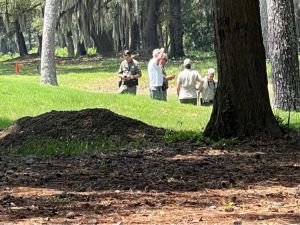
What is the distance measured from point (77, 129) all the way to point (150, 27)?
108 feet

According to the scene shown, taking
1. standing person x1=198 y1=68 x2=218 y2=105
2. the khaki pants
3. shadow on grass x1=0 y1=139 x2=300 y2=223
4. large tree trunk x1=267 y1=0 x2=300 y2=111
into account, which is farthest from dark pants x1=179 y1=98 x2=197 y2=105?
shadow on grass x1=0 y1=139 x2=300 y2=223

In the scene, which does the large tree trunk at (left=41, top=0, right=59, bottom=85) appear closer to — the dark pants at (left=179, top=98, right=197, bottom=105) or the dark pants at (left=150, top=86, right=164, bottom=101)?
the dark pants at (left=150, top=86, right=164, bottom=101)

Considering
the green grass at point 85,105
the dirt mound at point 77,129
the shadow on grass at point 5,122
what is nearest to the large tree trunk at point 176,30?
the green grass at point 85,105

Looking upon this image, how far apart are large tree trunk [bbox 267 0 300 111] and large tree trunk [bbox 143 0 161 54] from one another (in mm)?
28179

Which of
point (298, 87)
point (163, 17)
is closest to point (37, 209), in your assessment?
point (298, 87)

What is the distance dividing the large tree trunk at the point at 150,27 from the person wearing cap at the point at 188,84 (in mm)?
25526

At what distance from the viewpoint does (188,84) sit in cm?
1841

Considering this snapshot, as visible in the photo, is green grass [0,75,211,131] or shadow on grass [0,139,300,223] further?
green grass [0,75,211,131]

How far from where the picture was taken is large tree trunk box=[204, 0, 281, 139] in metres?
10.2

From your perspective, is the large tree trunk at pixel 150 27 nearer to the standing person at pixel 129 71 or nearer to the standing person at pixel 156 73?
the standing person at pixel 129 71

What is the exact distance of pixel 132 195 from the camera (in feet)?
21.9

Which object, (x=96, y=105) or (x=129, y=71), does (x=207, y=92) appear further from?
(x=96, y=105)

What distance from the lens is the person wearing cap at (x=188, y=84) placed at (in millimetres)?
18219

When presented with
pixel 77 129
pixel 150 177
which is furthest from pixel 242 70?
pixel 150 177
